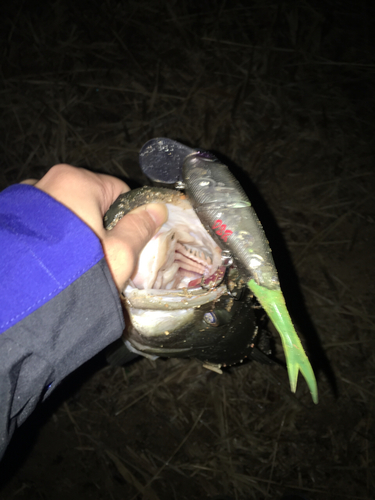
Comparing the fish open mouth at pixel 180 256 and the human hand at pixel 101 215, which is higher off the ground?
the human hand at pixel 101 215

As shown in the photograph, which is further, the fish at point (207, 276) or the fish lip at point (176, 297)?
the fish lip at point (176, 297)

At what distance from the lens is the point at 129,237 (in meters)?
1.08

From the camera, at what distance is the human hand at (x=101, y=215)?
101cm

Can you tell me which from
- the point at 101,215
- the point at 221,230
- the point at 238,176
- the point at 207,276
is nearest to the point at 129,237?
the point at 101,215

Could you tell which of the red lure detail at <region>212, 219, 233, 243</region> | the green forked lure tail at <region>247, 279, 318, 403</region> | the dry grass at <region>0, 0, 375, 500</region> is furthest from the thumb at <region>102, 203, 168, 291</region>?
the dry grass at <region>0, 0, 375, 500</region>

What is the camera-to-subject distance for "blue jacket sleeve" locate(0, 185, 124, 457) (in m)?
0.76

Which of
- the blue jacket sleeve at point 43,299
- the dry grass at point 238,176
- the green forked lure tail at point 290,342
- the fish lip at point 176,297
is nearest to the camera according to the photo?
the blue jacket sleeve at point 43,299

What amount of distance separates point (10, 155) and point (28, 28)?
3.00 ft

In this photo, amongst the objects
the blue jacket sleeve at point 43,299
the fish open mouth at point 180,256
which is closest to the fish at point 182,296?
the fish open mouth at point 180,256

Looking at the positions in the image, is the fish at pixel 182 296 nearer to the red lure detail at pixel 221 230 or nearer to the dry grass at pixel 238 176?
the red lure detail at pixel 221 230

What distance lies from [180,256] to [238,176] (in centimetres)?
103

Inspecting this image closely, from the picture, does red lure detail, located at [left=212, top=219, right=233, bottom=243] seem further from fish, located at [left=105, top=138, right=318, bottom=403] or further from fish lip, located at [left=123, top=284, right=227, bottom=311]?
fish lip, located at [left=123, top=284, right=227, bottom=311]

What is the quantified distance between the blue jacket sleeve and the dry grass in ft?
5.02

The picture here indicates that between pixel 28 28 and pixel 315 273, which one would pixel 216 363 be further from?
pixel 28 28
